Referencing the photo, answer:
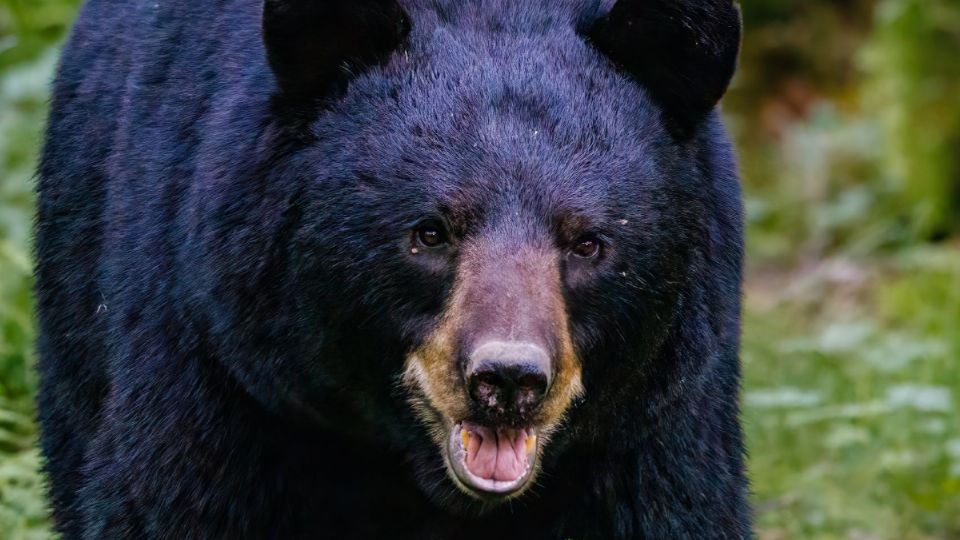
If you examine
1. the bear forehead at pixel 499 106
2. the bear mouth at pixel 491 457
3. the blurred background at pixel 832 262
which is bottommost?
the blurred background at pixel 832 262

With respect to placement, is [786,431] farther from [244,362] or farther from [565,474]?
[244,362]

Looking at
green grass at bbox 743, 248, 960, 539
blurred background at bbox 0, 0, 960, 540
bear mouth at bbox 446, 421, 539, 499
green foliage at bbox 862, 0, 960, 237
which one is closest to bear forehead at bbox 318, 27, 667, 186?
bear mouth at bbox 446, 421, 539, 499

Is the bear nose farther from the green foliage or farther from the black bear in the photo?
the green foliage

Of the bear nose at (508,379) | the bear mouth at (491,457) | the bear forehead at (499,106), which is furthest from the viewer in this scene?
the bear forehead at (499,106)

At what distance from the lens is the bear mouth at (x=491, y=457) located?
4176mm

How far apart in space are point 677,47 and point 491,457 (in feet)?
3.80

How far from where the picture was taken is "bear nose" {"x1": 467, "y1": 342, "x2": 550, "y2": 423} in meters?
3.91

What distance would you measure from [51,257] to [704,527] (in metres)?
2.16

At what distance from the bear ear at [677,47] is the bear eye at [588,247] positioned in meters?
0.48

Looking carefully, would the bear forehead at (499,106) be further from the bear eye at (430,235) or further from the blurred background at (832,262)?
the blurred background at (832,262)

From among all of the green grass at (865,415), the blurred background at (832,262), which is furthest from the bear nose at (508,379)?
the green grass at (865,415)

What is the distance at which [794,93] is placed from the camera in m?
13.9

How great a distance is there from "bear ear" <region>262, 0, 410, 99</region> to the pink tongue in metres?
0.95

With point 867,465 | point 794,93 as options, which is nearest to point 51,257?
point 867,465
